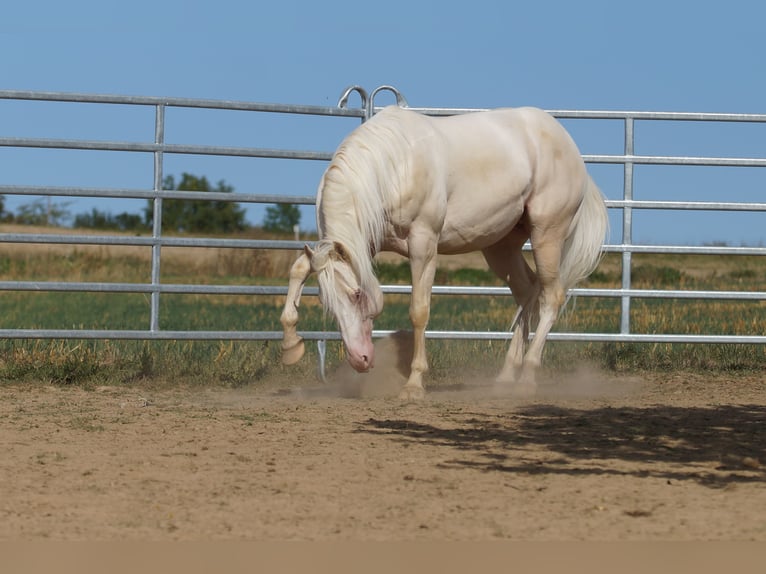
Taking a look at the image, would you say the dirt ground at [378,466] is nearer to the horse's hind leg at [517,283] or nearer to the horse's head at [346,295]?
the horse's head at [346,295]

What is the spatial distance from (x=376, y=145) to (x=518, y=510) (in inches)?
148

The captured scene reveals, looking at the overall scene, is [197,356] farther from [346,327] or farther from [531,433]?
[531,433]

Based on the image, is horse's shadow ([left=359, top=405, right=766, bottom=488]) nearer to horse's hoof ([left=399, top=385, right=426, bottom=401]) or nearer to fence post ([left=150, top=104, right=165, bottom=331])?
horse's hoof ([left=399, top=385, right=426, bottom=401])

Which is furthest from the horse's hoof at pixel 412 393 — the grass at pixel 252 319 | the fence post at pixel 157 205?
the fence post at pixel 157 205

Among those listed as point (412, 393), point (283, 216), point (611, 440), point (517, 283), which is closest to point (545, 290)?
point (517, 283)

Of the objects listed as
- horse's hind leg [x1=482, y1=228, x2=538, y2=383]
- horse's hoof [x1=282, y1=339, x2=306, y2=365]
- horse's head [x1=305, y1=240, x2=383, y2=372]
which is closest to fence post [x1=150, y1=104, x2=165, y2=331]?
horse's hoof [x1=282, y1=339, x2=306, y2=365]

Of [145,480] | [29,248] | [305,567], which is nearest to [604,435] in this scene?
[145,480]

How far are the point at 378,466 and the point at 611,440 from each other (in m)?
1.40

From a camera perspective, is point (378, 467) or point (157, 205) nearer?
point (378, 467)

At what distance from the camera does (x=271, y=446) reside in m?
5.56

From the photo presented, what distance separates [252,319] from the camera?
50.4 feet

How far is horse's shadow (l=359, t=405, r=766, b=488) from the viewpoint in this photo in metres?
4.97

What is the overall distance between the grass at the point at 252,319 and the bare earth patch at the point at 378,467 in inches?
26.0

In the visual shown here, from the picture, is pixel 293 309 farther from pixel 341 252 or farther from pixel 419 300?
pixel 419 300
